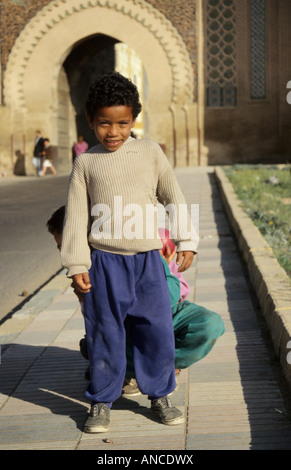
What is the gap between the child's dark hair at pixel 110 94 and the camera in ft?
10.5

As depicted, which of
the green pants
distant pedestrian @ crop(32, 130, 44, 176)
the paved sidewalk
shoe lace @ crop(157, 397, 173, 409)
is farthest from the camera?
distant pedestrian @ crop(32, 130, 44, 176)

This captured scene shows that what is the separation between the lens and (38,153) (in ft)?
80.2

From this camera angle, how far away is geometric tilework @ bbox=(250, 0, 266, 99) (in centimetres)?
2503

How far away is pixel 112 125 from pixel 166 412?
1252 millimetres

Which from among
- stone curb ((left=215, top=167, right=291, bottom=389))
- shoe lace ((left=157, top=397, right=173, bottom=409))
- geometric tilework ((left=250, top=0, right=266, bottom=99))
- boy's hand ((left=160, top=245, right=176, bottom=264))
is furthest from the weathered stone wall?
shoe lace ((left=157, top=397, right=173, bottom=409))

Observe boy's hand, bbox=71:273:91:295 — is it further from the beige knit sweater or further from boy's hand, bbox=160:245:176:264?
boy's hand, bbox=160:245:176:264

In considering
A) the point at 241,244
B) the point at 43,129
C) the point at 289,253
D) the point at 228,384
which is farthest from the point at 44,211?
the point at 43,129

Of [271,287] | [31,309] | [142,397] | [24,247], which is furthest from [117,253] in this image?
[24,247]

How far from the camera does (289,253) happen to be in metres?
6.55

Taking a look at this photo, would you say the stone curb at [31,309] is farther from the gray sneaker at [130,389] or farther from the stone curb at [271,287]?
the stone curb at [271,287]

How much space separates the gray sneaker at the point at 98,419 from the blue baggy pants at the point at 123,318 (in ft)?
0.12

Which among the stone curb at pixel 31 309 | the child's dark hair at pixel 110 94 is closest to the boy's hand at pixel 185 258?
the child's dark hair at pixel 110 94

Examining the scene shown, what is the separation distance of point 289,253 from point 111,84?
370 cm

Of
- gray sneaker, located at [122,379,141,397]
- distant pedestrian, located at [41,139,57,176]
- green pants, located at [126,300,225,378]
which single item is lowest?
distant pedestrian, located at [41,139,57,176]
